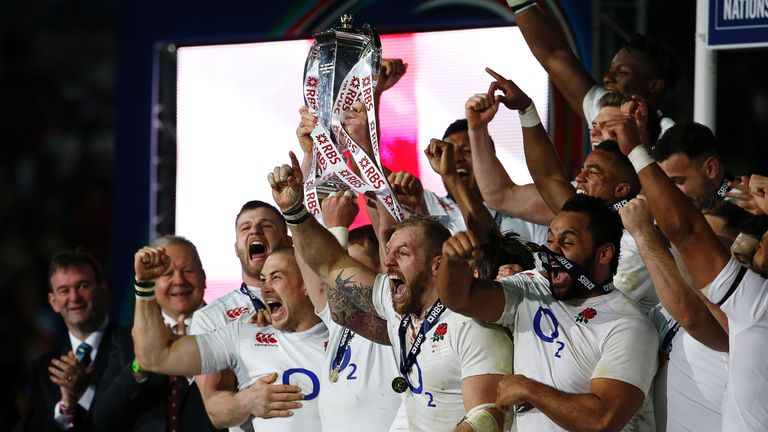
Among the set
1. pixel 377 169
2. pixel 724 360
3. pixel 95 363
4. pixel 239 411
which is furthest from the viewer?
pixel 95 363

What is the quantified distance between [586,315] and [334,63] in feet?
5.74

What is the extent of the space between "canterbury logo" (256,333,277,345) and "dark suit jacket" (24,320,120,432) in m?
1.58

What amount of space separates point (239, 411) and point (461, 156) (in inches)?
67.4

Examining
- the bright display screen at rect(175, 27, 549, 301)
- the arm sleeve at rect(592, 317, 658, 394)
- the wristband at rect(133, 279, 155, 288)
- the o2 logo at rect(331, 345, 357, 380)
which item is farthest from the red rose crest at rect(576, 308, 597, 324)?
the bright display screen at rect(175, 27, 549, 301)

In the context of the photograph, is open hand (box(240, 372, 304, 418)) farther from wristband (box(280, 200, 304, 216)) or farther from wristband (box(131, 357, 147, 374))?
wristband (box(131, 357, 147, 374))

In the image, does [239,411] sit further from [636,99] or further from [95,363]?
[636,99]

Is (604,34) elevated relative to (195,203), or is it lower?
elevated

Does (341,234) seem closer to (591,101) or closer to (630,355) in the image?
(591,101)

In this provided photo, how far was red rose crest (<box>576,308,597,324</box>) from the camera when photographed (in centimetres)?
473

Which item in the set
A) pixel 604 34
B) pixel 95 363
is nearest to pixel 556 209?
pixel 604 34

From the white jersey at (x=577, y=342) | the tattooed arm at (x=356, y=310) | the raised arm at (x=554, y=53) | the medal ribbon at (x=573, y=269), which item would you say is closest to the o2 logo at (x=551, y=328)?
the white jersey at (x=577, y=342)

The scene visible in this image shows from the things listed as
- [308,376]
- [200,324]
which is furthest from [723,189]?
[200,324]

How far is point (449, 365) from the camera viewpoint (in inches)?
196

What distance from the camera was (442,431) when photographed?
500cm
